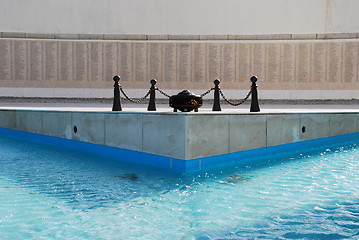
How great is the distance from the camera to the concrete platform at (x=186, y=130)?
234 inches

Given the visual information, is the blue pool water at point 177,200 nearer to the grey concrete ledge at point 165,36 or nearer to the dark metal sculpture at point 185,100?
the dark metal sculpture at point 185,100

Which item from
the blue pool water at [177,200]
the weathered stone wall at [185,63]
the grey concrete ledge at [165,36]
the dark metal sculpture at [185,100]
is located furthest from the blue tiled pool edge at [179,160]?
the grey concrete ledge at [165,36]

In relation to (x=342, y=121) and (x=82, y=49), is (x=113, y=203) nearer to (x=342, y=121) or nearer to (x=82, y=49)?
(x=342, y=121)

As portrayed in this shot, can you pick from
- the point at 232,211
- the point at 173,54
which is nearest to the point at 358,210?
the point at 232,211

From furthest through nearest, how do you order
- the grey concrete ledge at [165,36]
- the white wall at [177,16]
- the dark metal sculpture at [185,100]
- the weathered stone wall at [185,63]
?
the white wall at [177,16]
the grey concrete ledge at [165,36]
the weathered stone wall at [185,63]
the dark metal sculpture at [185,100]

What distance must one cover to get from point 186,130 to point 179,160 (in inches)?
18.3

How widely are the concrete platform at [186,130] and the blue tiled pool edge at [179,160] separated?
0.02m

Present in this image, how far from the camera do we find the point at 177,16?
1458 centimetres

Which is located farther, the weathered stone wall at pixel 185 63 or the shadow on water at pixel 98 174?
the weathered stone wall at pixel 185 63

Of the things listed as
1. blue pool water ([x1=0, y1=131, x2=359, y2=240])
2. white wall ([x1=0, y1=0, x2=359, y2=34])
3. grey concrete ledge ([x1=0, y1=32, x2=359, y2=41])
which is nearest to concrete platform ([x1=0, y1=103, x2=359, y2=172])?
blue pool water ([x1=0, y1=131, x2=359, y2=240])

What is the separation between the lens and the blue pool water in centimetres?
347

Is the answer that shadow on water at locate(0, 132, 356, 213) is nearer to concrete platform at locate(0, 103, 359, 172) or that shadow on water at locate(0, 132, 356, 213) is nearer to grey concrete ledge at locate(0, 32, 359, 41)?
concrete platform at locate(0, 103, 359, 172)

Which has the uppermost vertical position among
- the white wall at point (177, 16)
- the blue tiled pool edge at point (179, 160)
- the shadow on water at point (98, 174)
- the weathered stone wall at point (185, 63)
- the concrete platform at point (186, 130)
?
the white wall at point (177, 16)

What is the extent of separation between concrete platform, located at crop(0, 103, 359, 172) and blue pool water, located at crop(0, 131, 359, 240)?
374 mm
